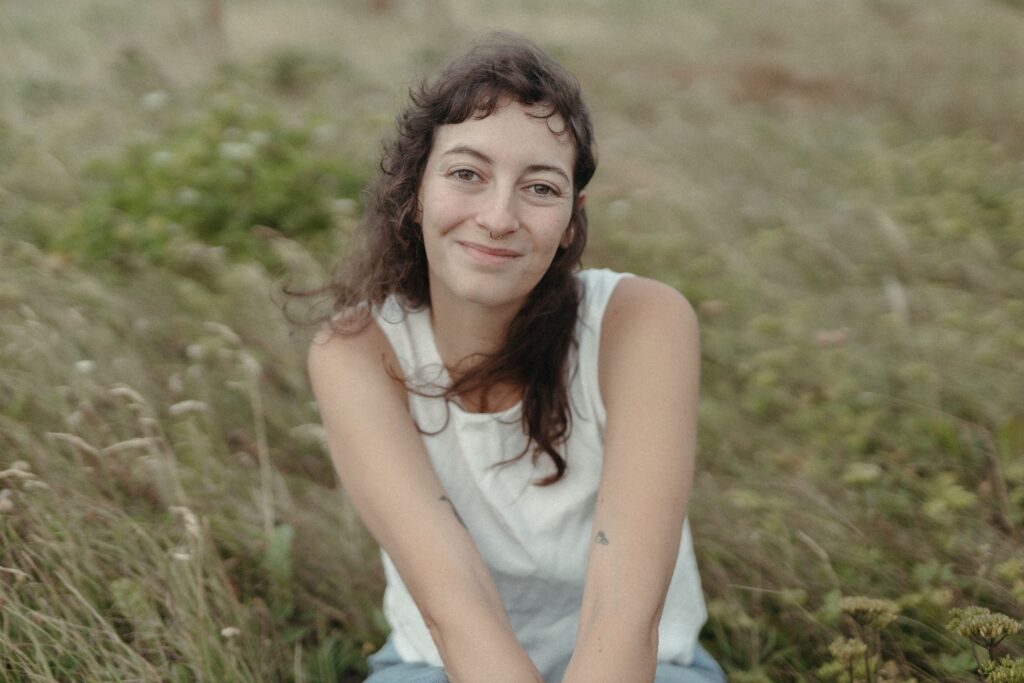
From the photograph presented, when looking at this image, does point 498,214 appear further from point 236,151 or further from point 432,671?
point 236,151

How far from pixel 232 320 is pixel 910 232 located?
9.46 feet

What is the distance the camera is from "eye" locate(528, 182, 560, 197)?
1.85 metres

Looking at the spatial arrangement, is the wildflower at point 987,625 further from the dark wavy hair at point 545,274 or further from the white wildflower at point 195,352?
the white wildflower at point 195,352

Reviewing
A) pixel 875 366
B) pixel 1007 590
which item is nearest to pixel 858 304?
pixel 875 366

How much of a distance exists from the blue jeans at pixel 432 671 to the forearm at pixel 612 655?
0.46 feet

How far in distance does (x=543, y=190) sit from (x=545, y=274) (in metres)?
0.21

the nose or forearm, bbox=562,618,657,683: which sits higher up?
the nose

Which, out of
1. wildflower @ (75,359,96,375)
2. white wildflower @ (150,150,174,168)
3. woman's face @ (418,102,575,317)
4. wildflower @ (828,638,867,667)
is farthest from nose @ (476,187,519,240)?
white wildflower @ (150,150,174,168)

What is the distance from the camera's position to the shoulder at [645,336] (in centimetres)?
190

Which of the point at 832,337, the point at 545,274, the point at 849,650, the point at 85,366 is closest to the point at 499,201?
the point at 545,274

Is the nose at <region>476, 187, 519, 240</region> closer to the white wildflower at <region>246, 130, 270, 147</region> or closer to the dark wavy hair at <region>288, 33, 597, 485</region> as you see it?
the dark wavy hair at <region>288, 33, 597, 485</region>

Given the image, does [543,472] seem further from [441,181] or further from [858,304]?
[858,304]

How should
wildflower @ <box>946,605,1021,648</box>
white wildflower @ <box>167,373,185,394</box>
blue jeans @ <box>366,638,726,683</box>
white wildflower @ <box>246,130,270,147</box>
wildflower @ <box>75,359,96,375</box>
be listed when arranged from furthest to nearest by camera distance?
white wildflower @ <box>246,130,270,147</box> → white wildflower @ <box>167,373,185,394</box> → wildflower @ <box>75,359,96,375</box> → blue jeans @ <box>366,638,726,683</box> → wildflower @ <box>946,605,1021,648</box>

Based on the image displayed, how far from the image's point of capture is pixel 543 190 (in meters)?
1.86
